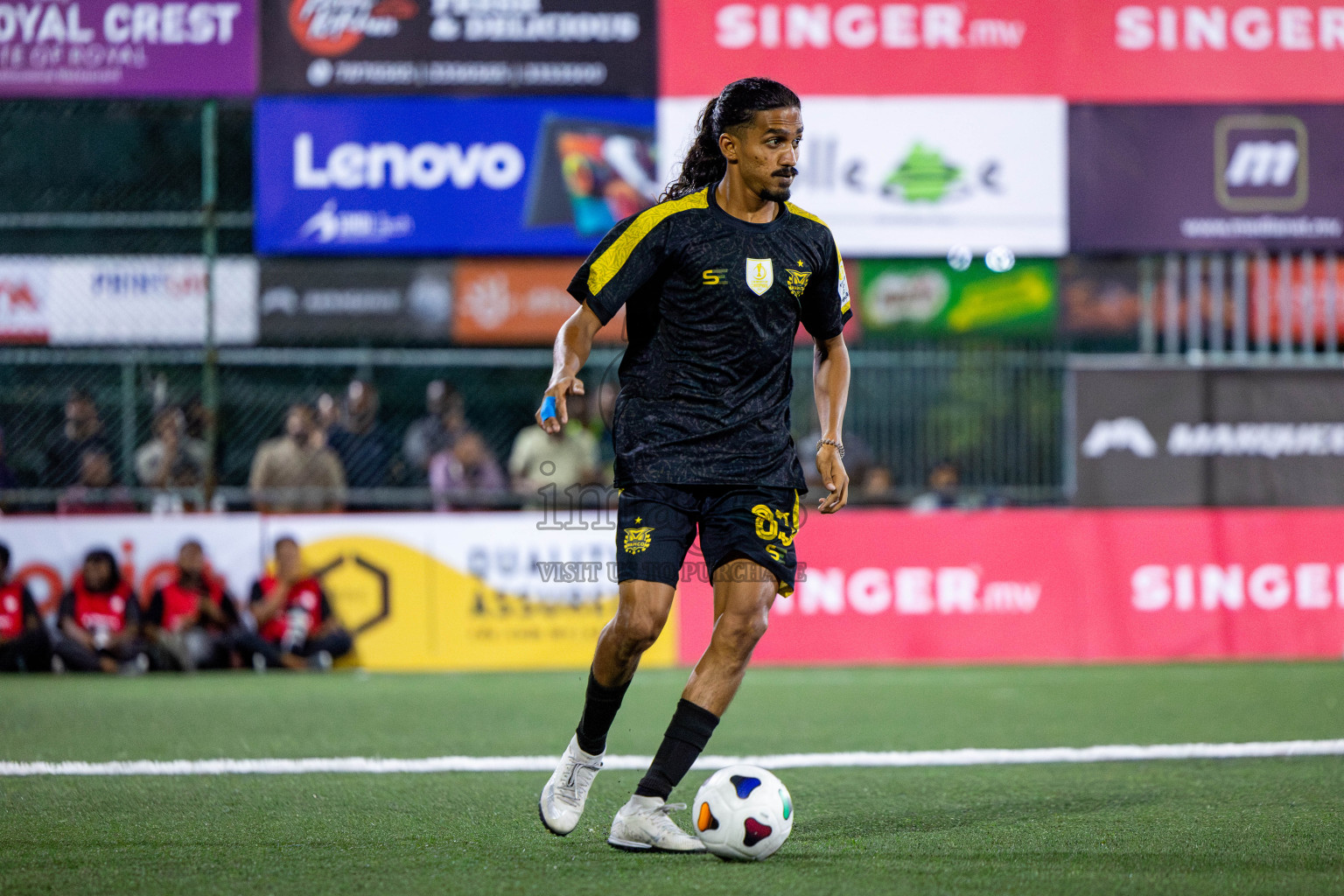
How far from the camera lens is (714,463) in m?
4.89

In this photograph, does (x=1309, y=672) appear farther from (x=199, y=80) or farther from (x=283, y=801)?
(x=199, y=80)

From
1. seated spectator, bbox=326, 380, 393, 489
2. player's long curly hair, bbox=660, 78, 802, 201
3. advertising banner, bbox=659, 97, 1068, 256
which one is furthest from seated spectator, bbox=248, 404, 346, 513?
player's long curly hair, bbox=660, 78, 802, 201

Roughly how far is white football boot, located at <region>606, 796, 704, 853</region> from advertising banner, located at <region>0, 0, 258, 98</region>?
30.1ft

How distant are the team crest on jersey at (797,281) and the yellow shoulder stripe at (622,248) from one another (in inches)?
14.8

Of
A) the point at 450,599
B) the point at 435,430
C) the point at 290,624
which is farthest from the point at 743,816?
the point at 435,430

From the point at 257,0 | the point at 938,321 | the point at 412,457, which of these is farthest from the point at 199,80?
the point at 938,321

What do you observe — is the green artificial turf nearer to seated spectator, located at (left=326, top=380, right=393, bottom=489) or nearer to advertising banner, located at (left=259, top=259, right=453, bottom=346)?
seated spectator, located at (left=326, top=380, right=393, bottom=489)

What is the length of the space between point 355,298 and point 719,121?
8038mm

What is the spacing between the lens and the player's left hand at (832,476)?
4926 millimetres

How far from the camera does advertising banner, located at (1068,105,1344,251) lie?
12.6 metres

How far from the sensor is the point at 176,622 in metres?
11.9

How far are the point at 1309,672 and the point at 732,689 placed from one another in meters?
7.59

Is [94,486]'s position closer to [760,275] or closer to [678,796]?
[678,796]

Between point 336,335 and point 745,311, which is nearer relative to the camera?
point 745,311
